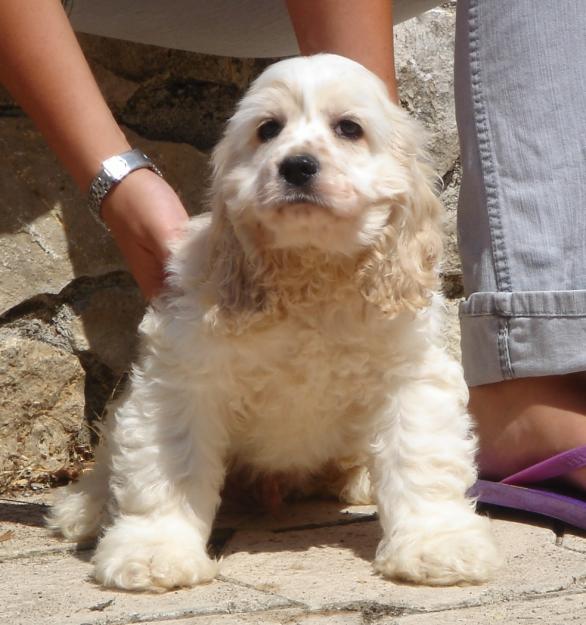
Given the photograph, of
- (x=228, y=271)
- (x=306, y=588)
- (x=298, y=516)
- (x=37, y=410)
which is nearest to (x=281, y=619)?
(x=306, y=588)

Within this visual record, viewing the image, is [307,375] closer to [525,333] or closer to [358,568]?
[358,568]

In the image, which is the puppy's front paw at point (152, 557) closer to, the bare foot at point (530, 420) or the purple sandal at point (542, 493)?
the purple sandal at point (542, 493)

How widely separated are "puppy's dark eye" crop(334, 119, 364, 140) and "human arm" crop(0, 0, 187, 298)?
1.62 feet

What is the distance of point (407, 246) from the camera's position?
2406mm

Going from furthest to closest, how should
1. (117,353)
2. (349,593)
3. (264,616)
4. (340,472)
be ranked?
1. (117,353)
2. (340,472)
3. (349,593)
4. (264,616)

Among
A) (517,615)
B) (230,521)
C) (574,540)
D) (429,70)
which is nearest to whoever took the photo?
(517,615)

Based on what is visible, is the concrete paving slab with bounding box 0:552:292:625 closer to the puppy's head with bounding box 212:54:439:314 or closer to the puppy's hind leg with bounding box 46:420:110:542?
the puppy's hind leg with bounding box 46:420:110:542

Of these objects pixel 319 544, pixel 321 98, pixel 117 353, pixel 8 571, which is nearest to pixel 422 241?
pixel 321 98

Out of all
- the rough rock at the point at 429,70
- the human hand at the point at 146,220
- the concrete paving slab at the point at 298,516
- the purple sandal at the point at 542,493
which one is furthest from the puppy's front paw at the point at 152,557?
the rough rock at the point at 429,70

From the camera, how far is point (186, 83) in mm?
3656

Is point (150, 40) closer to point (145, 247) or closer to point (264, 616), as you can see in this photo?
point (145, 247)

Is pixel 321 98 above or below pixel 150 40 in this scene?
below

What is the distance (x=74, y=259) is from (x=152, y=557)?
4.72 ft

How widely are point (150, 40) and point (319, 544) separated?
5.37ft
